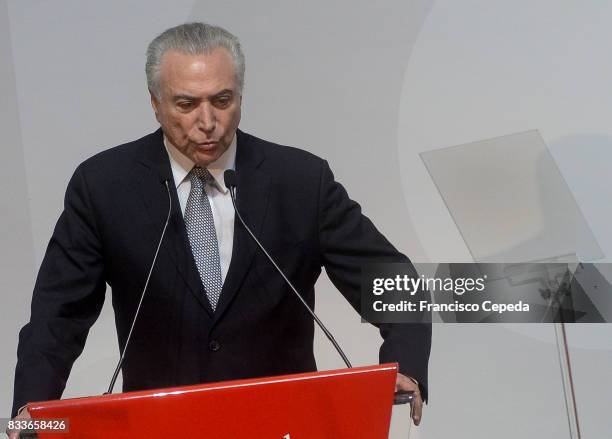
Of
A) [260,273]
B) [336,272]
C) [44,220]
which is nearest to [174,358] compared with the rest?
[260,273]

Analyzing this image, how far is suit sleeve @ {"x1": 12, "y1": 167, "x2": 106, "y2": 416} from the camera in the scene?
1692 millimetres

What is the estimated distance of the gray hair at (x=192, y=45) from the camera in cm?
178

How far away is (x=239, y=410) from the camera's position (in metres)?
1.38

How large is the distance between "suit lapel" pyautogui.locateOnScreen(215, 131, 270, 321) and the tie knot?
0.06 metres

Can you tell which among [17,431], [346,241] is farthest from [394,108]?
[17,431]

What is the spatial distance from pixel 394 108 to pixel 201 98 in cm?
106

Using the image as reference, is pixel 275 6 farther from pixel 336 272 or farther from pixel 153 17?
pixel 336 272

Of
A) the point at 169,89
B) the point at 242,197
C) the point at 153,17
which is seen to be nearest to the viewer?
the point at 169,89

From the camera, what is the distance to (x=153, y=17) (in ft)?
8.91

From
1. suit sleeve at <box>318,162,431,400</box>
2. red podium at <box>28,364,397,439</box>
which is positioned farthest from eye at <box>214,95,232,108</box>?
red podium at <box>28,364,397,439</box>

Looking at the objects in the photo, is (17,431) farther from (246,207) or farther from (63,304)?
(246,207)

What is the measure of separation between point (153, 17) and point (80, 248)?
1.03m

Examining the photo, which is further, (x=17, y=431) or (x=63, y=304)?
(x=63, y=304)

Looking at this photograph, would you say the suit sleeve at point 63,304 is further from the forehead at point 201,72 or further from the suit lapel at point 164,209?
the forehead at point 201,72
